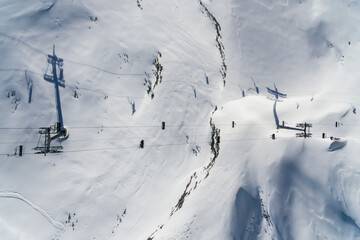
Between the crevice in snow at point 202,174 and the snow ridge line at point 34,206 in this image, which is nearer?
the snow ridge line at point 34,206

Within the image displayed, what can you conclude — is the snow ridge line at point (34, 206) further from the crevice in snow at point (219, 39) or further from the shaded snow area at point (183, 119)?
the crevice in snow at point (219, 39)

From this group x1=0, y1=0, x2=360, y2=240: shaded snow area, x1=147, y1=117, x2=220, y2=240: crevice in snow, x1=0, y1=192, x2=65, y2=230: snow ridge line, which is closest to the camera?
x1=0, y1=192, x2=65, y2=230: snow ridge line

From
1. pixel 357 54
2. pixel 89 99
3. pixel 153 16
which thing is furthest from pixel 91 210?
pixel 357 54

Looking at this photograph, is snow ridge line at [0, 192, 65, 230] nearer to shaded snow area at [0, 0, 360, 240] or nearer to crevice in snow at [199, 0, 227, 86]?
shaded snow area at [0, 0, 360, 240]

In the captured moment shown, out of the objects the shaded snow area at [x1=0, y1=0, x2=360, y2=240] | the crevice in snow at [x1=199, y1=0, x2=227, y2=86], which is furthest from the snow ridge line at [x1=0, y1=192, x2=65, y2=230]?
the crevice in snow at [x1=199, y1=0, x2=227, y2=86]

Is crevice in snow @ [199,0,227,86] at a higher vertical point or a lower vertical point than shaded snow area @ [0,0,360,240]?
higher

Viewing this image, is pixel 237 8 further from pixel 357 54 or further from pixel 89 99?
pixel 89 99

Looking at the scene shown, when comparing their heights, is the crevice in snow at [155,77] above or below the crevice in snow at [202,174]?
above

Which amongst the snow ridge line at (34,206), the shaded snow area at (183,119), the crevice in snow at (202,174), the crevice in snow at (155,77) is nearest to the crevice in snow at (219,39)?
the shaded snow area at (183,119)
